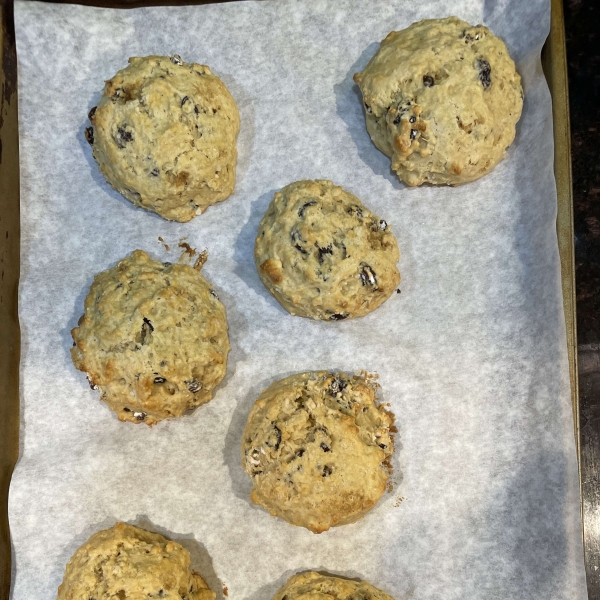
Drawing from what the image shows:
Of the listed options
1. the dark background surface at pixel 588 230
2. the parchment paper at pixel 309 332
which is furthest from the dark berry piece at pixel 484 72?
the dark background surface at pixel 588 230

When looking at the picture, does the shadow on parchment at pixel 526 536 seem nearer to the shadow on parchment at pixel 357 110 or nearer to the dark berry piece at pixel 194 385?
the dark berry piece at pixel 194 385

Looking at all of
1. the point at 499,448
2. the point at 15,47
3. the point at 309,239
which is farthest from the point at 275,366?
the point at 15,47

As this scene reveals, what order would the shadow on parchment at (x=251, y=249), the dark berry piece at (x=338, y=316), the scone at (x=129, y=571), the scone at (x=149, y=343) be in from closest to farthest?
1. the scone at (x=129, y=571)
2. the scone at (x=149, y=343)
3. the dark berry piece at (x=338, y=316)
4. the shadow on parchment at (x=251, y=249)

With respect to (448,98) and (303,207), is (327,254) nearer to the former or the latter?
(303,207)

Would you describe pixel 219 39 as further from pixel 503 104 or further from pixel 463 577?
pixel 463 577

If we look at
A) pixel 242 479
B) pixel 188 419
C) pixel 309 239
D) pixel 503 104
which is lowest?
pixel 242 479
